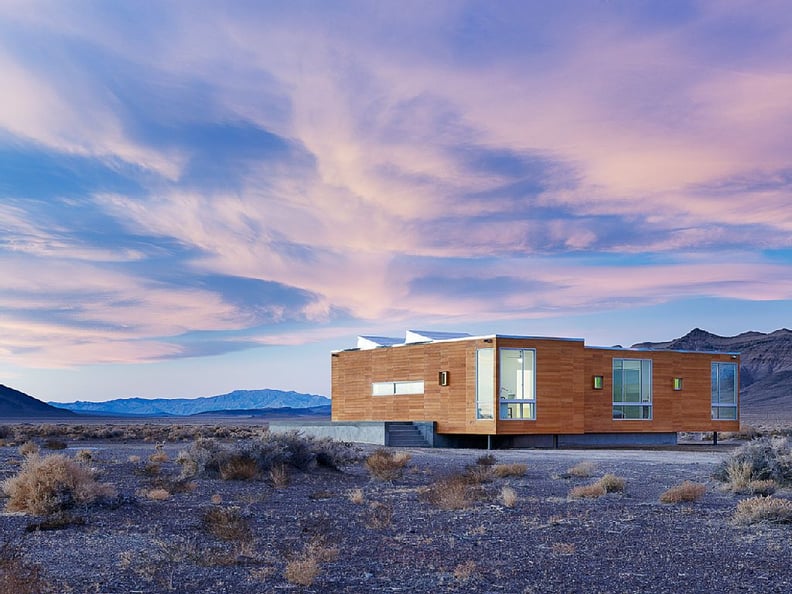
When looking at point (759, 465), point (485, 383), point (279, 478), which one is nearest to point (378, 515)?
point (279, 478)

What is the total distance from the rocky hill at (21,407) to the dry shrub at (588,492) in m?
131

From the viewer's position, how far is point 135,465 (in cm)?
1922

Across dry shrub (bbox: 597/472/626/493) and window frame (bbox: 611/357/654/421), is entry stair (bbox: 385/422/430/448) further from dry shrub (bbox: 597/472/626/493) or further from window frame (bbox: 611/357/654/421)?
dry shrub (bbox: 597/472/626/493)

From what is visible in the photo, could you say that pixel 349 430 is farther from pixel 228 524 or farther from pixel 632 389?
pixel 228 524

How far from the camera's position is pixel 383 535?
10070 mm

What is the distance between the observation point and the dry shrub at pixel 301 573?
25.0ft

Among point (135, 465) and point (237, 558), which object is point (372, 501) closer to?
point (237, 558)

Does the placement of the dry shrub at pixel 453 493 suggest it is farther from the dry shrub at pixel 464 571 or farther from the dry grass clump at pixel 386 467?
the dry shrub at pixel 464 571

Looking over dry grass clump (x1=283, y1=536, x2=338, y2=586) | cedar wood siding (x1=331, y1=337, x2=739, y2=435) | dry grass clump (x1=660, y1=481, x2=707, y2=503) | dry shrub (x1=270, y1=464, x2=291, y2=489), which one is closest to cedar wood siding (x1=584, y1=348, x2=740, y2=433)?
cedar wood siding (x1=331, y1=337, x2=739, y2=435)

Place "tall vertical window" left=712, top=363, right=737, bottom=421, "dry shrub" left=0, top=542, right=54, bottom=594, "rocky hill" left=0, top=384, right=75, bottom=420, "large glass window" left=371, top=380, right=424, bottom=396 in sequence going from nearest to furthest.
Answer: "dry shrub" left=0, top=542, right=54, bottom=594 < "large glass window" left=371, top=380, right=424, bottom=396 < "tall vertical window" left=712, top=363, right=737, bottom=421 < "rocky hill" left=0, top=384, right=75, bottom=420

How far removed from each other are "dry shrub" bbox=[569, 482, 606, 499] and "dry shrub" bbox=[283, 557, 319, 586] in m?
6.05

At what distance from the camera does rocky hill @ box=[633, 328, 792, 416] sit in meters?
98.4

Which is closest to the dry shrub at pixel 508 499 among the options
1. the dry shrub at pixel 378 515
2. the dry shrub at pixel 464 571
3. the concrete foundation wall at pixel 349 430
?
the dry shrub at pixel 378 515

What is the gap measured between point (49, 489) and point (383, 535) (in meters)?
4.47
